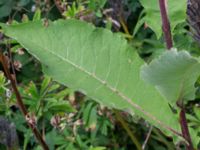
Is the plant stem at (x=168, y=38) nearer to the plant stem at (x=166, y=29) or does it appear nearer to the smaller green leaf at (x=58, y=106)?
the plant stem at (x=166, y=29)

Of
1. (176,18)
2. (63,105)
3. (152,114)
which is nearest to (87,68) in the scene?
(152,114)

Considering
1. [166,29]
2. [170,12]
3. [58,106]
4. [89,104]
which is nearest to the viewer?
[166,29]

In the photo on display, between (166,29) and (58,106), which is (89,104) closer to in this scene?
(58,106)

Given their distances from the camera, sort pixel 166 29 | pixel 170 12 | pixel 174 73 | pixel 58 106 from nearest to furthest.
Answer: pixel 174 73 → pixel 166 29 → pixel 170 12 → pixel 58 106

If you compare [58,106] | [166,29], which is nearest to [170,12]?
[166,29]

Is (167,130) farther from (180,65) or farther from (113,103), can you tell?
(180,65)

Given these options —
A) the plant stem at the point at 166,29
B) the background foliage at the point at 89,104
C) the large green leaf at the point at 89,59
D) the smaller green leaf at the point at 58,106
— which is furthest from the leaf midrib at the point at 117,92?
the smaller green leaf at the point at 58,106
